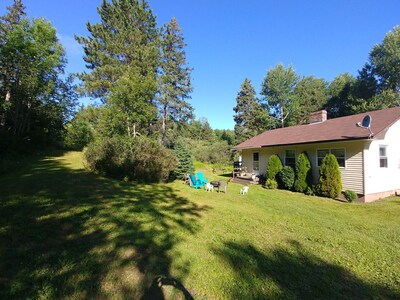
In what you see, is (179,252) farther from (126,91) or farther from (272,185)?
(126,91)

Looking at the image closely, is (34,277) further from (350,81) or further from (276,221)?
(350,81)

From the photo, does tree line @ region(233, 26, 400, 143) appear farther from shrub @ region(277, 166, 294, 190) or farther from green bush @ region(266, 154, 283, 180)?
shrub @ region(277, 166, 294, 190)

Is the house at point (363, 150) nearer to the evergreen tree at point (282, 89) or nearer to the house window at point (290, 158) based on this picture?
the house window at point (290, 158)

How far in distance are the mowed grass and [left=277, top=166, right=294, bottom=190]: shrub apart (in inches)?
227

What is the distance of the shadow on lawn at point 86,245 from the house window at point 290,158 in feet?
30.3

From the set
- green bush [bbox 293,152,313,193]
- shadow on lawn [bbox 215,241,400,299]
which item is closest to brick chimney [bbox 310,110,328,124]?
green bush [bbox 293,152,313,193]

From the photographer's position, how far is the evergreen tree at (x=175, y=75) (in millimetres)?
28244

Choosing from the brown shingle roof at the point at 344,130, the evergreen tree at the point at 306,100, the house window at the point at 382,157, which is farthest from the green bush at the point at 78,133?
the evergreen tree at the point at 306,100

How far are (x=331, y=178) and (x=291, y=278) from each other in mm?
8714

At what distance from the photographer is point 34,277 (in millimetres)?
2744

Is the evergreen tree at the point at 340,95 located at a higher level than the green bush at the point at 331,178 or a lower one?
higher

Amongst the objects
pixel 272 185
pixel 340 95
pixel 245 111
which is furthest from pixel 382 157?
pixel 245 111

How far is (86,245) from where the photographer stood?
3.62 metres

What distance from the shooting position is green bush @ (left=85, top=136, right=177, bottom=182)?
37.0 feet
